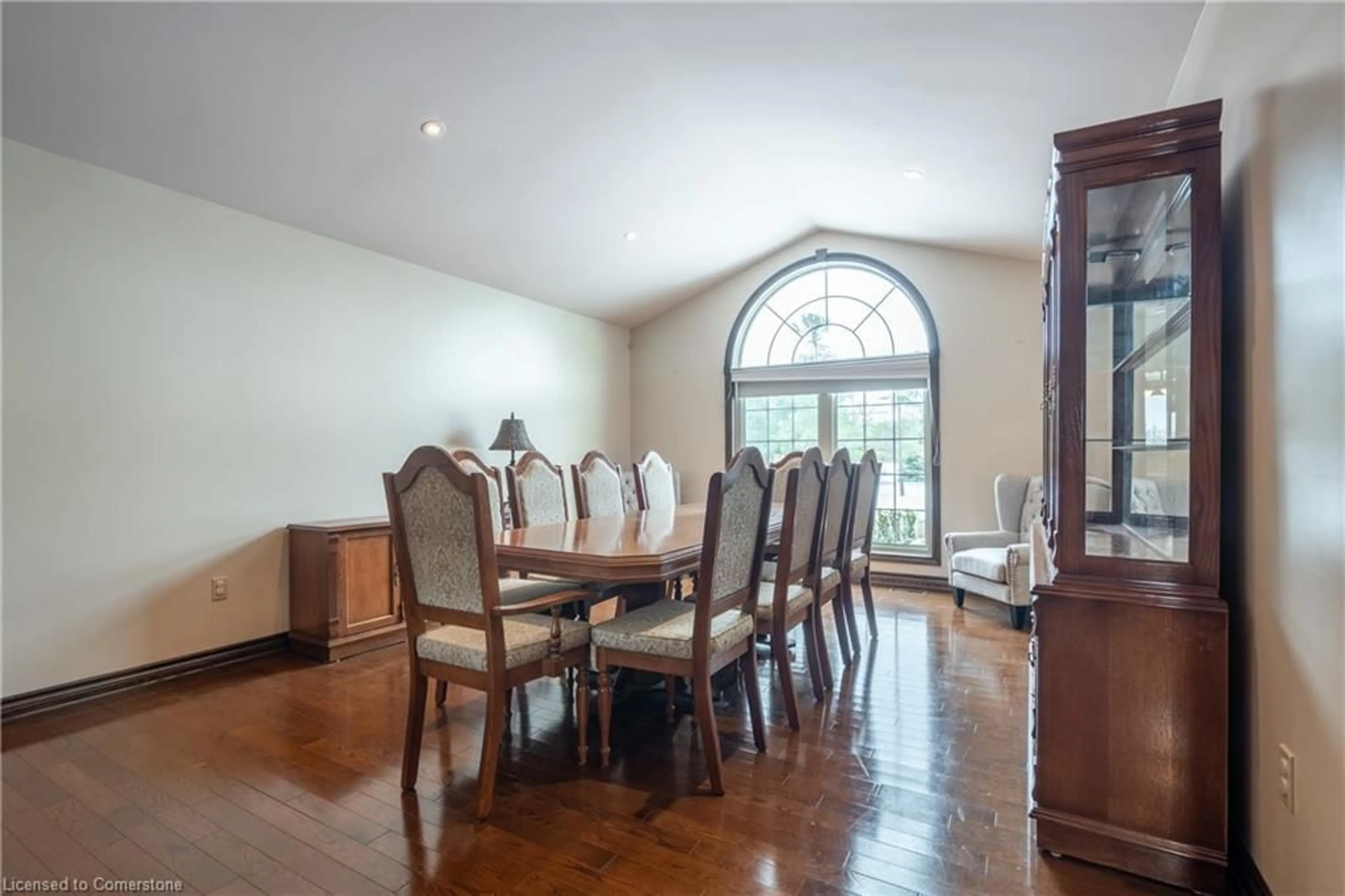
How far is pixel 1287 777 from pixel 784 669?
1.46m

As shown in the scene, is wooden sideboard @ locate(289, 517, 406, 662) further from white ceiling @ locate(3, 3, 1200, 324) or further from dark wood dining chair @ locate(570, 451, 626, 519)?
white ceiling @ locate(3, 3, 1200, 324)

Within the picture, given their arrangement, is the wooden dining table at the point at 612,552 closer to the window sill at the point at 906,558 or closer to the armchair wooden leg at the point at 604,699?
the armchair wooden leg at the point at 604,699

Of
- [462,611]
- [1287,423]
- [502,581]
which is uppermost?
[1287,423]

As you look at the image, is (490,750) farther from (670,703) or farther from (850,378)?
(850,378)

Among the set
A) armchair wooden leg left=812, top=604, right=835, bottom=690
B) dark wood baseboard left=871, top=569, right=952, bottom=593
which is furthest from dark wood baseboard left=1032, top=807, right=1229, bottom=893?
dark wood baseboard left=871, top=569, right=952, bottom=593

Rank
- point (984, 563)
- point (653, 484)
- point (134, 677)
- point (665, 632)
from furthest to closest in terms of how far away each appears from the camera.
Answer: point (653, 484) → point (984, 563) → point (134, 677) → point (665, 632)

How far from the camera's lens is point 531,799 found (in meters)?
2.07

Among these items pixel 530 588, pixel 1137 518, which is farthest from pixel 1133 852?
pixel 530 588

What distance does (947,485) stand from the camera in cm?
523

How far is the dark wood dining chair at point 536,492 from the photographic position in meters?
3.39

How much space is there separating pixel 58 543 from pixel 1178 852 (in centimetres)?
419

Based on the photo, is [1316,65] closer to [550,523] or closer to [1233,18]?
[1233,18]

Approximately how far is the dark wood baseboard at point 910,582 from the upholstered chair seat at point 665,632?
3292 millimetres

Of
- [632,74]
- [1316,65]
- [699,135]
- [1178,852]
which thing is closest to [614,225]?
[699,135]
